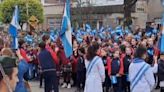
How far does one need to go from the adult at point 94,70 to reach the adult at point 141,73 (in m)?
1.23

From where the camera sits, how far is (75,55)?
54.8ft

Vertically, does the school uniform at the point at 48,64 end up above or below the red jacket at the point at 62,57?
above

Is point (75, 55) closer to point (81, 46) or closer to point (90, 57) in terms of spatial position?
point (81, 46)

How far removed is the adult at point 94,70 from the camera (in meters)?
10.8

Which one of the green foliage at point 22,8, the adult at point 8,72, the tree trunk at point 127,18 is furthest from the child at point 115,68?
the green foliage at point 22,8

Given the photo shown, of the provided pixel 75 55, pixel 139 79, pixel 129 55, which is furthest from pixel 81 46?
pixel 139 79

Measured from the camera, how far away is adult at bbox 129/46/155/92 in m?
9.52

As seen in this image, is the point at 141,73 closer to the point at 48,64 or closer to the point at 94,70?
the point at 94,70

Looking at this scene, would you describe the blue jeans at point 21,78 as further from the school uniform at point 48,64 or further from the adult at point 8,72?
the school uniform at point 48,64

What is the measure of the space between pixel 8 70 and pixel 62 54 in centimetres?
1050

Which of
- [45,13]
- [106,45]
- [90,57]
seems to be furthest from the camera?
[45,13]

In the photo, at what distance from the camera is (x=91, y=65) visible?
35.5 ft

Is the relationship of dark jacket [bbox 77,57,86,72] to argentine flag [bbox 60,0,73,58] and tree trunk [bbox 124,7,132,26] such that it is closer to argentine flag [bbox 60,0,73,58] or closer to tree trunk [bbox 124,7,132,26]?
argentine flag [bbox 60,0,73,58]

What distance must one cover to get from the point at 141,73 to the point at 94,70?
5.01ft
